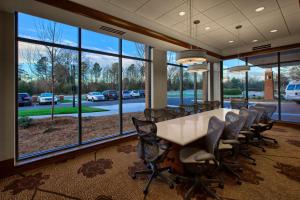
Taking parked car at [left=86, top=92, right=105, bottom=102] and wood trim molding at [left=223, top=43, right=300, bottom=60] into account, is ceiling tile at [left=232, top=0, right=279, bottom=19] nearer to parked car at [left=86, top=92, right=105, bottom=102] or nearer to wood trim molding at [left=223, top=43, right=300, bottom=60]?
wood trim molding at [left=223, top=43, right=300, bottom=60]

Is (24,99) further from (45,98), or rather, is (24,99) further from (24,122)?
(24,122)

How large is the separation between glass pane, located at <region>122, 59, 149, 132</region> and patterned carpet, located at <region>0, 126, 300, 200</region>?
1755 mm

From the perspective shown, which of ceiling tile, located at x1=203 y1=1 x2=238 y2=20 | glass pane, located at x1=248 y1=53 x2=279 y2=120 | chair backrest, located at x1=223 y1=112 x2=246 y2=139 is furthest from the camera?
glass pane, located at x1=248 y1=53 x2=279 y2=120

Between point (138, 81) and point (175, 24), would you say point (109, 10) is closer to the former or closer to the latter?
point (175, 24)

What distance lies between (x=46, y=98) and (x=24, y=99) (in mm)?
392

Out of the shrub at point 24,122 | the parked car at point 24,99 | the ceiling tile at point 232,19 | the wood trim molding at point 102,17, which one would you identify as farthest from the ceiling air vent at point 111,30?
the ceiling tile at point 232,19

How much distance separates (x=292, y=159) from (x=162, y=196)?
301 cm

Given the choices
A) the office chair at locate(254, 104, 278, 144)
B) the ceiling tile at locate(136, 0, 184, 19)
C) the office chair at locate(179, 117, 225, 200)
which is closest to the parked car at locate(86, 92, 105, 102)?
the ceiling tile at locate(136, 0, 184, 19)

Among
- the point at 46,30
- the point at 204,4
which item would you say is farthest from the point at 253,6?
the point at 46,30

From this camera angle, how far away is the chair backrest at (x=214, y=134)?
1898 millimetres

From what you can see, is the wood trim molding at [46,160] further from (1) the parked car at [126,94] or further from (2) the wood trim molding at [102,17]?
(2) the wood trim molding at [102,17]

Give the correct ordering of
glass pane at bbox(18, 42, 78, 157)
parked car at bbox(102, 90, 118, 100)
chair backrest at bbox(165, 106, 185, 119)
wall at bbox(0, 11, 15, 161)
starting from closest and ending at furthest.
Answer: wall at bbox(0, 11, 15, 161) → glass pane at bbox(18, 42, 78, 157) → chair backrest at bbox(165, 106, 185, 119) → parked car at bbox(102, 90, 118, 100)

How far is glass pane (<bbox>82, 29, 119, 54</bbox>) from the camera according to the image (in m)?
3.75

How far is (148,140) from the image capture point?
6.98 feet
